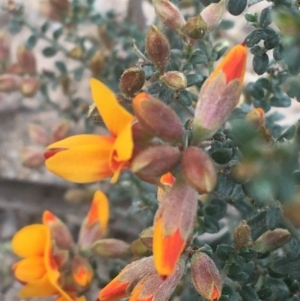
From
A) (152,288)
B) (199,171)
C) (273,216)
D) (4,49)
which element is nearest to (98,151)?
(199,171)

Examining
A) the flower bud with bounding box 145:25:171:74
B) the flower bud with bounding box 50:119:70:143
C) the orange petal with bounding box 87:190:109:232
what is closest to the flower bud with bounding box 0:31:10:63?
the flower bud with bounding box 50:119:70:143

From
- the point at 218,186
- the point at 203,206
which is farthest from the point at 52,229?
the point at 218,186

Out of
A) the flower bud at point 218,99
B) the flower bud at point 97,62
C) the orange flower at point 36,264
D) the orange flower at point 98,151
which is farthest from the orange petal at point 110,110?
the flower bud at point 97,62

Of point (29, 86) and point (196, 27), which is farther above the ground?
point (196, 27)

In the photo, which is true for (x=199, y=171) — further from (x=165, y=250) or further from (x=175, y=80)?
(x=175, y=80)

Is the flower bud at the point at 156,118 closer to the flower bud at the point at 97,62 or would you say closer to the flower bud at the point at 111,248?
the flower bud at the point at 111,248
